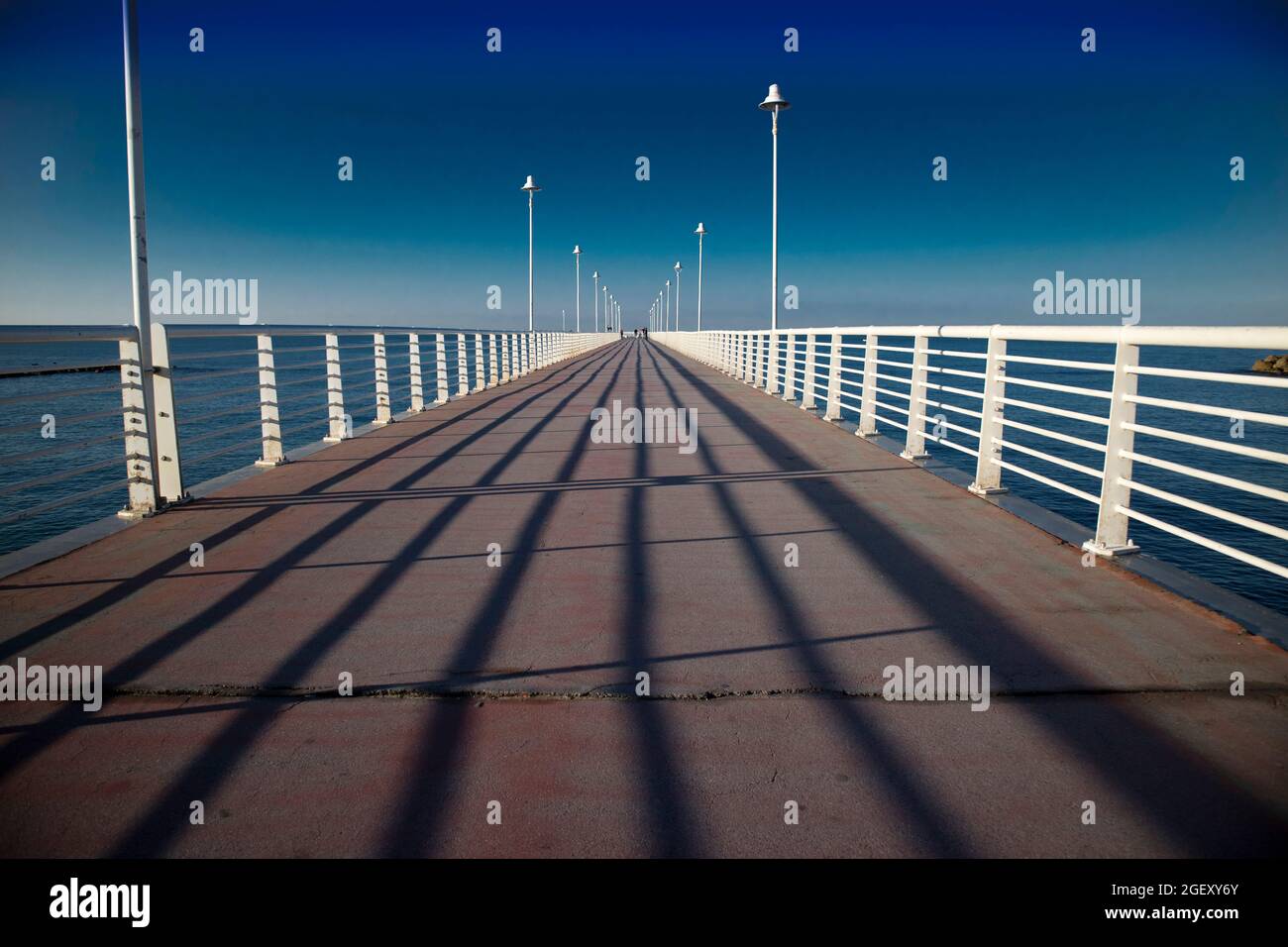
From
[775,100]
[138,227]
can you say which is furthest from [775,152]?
[138,227]

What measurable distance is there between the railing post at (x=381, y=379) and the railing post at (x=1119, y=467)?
9093 millimetres

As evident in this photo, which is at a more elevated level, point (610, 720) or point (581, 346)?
point (581, 346)

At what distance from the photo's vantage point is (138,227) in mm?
6168

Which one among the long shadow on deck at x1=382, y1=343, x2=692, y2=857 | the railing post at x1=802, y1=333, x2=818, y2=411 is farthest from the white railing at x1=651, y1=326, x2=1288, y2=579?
the long shadow on deck at x1=382, y1=343, x2=692, y2=857

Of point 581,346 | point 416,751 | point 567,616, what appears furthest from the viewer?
point 581,346

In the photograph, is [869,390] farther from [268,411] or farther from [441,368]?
[441,368]

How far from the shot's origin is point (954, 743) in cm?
282

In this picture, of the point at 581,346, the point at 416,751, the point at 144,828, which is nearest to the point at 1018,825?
the point at 416,751

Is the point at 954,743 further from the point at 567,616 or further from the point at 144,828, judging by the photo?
the point at 144,828

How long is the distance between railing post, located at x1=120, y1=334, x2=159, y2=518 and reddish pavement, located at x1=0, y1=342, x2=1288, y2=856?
0.29m

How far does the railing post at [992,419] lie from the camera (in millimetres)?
6539
